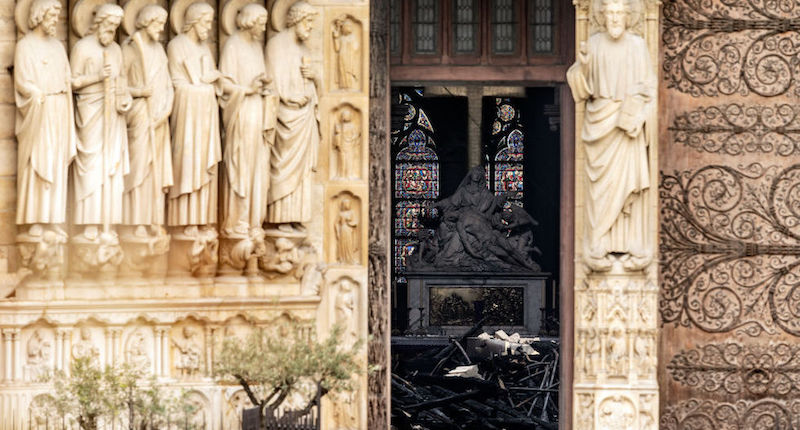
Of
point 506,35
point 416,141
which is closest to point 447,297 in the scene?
point 416,141

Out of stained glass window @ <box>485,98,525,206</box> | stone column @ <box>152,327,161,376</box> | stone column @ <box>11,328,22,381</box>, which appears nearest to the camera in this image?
stone column @ <box>11,328,22,381</box>

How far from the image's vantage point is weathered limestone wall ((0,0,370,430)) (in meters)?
13.2

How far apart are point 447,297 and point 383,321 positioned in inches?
339

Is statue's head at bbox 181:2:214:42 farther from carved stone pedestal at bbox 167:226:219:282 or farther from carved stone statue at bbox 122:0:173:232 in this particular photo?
carved stone pedestal at bbox 167:226:219:282

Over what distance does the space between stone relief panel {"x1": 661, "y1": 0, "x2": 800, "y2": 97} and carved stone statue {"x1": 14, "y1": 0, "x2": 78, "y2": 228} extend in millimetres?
4510

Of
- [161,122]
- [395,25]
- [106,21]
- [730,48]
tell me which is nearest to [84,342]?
[161,122]

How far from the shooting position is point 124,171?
13.2 meters

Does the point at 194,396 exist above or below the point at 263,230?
below

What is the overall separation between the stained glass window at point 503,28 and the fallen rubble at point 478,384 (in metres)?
3.96

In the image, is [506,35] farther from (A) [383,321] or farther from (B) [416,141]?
(B) [416,141]

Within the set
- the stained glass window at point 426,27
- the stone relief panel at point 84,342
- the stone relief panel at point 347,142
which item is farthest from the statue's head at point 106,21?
the stained glass window at point 426,27

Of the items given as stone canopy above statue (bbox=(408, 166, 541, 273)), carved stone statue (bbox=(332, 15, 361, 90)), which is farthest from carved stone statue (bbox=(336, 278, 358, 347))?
stone canopy above statue (bbox=(408, 166, 541, 273))

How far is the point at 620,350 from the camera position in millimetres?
14062

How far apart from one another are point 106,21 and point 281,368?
2676 millimetres
